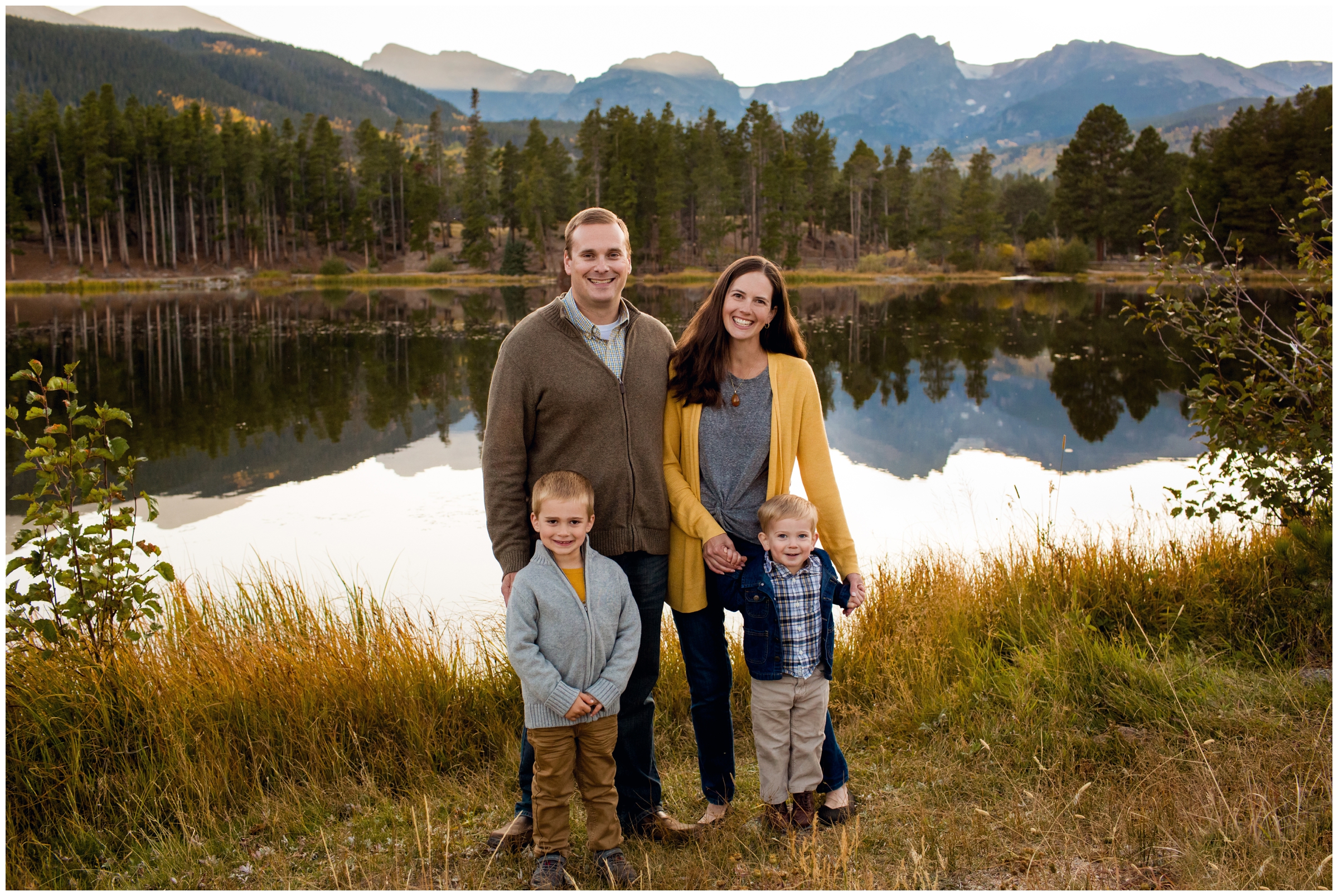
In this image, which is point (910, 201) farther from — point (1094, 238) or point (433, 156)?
point (433, 156)

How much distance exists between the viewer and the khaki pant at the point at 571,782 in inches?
118

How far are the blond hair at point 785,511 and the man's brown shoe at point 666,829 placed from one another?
44.9 inches

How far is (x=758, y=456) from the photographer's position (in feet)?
11.0

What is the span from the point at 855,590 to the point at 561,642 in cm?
115

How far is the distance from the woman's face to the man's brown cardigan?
0.33 meters

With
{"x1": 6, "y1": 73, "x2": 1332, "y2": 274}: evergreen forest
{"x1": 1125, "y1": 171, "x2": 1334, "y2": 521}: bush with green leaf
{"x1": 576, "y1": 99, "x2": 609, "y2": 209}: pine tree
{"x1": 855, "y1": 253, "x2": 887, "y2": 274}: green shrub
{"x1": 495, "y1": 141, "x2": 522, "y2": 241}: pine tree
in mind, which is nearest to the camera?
{"x1": 1125, "y1": 171, "x2": 1334, "y2": 521}: bush with green leaf

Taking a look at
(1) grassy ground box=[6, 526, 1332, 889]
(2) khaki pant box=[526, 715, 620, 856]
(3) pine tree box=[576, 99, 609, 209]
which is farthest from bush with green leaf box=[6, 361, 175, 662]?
(3) pine tree box=[576, 99, 609, 209]

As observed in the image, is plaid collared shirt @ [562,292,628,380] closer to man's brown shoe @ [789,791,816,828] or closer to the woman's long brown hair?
the woman's long brown hair

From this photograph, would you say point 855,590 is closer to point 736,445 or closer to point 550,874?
point 736,445

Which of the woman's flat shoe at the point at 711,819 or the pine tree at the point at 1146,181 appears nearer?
the woman's flat shoe at the point at 711,819

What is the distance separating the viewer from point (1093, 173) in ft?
196

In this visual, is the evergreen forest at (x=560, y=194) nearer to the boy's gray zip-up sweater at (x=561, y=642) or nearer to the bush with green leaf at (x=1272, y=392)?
the bush with green leaf at (x=1272, y=392)

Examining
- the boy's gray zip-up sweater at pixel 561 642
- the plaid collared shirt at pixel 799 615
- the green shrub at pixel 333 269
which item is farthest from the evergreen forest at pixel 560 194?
the boy's gray zip-up sweater at pixel 561 642

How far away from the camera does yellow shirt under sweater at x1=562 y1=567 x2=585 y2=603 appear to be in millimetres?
3045
